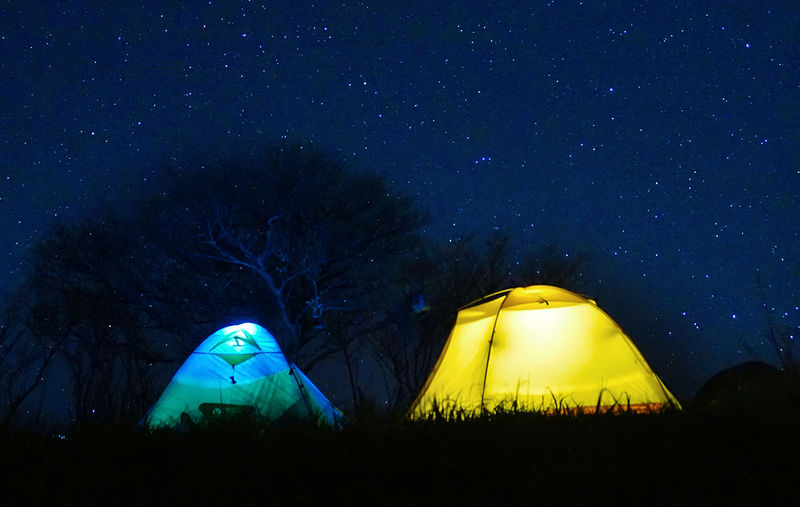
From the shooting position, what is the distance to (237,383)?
7469mm

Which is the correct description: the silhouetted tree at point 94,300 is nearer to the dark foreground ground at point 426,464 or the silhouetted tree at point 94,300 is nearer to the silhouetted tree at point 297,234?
the silhouetted tree at point 297,234

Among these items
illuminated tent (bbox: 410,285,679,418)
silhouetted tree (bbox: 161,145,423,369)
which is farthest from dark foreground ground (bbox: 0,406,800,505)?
silhouetted tree (bbox: 161,145,423,369)

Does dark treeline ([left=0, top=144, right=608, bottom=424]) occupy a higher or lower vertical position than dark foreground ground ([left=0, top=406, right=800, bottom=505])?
higher

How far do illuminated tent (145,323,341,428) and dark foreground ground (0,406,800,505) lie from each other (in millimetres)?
3550

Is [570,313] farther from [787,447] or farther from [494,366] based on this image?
[787,447]

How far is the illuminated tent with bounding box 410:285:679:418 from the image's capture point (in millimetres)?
6477

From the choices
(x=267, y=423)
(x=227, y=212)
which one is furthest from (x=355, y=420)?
(x=227, y=212)

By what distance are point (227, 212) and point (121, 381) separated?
4734 mm

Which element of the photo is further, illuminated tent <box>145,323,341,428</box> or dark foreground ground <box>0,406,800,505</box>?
illuminated tent <box>145,323,341,428</box>

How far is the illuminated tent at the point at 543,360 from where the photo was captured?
21.2ft

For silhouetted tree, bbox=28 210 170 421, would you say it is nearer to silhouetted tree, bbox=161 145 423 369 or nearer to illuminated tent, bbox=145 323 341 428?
silhouetted tree, bbox=161 145 423 369

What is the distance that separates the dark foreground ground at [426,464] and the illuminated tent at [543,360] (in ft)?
8.81

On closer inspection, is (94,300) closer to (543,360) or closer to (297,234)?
(297,234)

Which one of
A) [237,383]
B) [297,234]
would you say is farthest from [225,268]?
[237,383]
